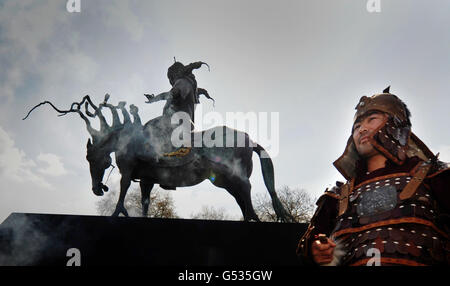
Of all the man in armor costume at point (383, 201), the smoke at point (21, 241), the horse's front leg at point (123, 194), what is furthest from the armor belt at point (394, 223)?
the horse's front leg at point (123, 194)

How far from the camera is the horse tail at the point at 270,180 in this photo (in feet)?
20.1

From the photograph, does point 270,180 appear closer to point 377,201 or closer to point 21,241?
point 377,201

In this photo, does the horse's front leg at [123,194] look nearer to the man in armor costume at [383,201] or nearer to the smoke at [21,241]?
the smoke at [21,241]

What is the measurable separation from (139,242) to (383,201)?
316 centimetres

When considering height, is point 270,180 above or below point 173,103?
below

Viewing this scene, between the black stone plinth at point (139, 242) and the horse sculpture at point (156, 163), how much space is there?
1.29 metres

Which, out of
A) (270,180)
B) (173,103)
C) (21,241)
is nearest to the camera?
(21,241)

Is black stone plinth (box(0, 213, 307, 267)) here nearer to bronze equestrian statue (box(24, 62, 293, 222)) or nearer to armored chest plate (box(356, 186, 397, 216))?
bronze equestrian statue (box(24, 62, 293, 222))

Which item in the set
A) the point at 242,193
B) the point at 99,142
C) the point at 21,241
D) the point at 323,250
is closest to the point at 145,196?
the point at 99,142

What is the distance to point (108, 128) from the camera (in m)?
6.31

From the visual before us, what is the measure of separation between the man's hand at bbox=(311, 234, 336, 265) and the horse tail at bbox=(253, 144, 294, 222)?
345cm

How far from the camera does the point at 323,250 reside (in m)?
→ 2.63
